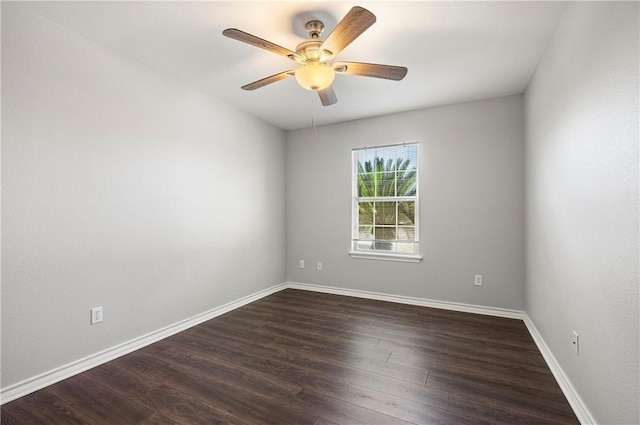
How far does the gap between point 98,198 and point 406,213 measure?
3.33m

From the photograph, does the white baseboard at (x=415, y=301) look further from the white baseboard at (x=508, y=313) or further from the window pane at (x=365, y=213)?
the window pane at (x=365, y=213)

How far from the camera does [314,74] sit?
6.53 ft

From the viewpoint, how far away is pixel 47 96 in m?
1.99

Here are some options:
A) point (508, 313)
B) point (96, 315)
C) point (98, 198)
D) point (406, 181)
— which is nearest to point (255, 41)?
point (98, 198)

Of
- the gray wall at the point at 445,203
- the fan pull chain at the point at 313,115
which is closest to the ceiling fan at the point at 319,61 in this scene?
the fan pull chain at the point at 313,115

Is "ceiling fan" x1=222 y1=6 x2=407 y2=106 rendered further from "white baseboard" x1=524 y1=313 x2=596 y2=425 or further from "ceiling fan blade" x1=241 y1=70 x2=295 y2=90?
"white baseboard" x1=524 y1=313 x2=596 y2=425

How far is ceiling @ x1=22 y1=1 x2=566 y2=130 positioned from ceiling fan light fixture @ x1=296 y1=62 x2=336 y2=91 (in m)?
0.32

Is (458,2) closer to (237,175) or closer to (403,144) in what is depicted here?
(403,144)

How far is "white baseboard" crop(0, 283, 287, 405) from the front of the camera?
1.82m

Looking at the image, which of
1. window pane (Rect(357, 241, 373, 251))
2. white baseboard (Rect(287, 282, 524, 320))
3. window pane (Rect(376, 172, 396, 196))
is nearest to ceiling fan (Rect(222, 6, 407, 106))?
window pane (Rect(376, 172, 396, 196))

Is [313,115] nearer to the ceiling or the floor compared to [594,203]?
nearer to the ceiling

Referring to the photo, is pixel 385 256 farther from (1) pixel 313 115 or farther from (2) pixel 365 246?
(1) pixel 313 115

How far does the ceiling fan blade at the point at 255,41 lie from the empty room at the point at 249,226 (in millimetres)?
17

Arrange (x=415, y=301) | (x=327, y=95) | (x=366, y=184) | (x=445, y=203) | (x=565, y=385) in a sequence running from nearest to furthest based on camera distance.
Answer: (x=565, y=385) → (x=327, y=95) → (x=445, y=203) → (x=415, y=301) → (x=366, y=184)
